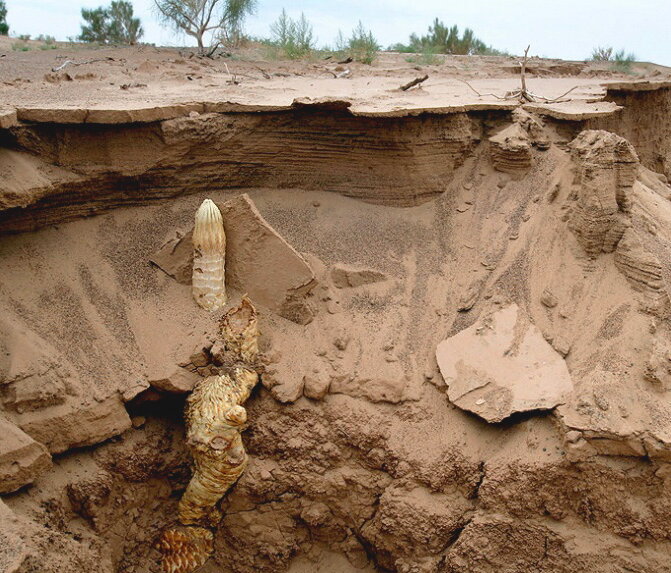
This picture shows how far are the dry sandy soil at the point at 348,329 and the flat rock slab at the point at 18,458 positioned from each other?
0.04 feet

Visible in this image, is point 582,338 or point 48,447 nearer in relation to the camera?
point 48,447

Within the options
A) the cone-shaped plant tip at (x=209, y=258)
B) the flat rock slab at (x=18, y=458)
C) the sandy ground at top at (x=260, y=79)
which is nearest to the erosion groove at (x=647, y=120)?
the sandy ground at top at (x=260, y=79)

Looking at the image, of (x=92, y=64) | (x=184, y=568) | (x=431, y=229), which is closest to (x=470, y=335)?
(x=431, y=229)

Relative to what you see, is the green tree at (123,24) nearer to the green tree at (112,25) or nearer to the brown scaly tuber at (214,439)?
the green tree at (112,25)

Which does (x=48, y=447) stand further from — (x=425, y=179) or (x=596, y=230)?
(x=596, y=230)

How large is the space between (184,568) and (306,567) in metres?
0.80

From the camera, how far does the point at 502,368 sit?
436cm

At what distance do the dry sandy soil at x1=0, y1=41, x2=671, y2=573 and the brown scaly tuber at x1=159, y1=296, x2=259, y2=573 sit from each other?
0.12 metres

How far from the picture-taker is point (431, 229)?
5.27 metres

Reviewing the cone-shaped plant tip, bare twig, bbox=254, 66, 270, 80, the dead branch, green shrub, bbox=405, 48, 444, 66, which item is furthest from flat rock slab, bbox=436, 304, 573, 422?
green shrub, bbox=405, 48, 444, 66

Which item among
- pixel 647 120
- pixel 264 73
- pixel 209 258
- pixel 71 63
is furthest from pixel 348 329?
pixel 647 120

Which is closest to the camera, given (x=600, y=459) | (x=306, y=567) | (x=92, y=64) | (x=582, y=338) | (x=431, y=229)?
(x=600, y=459)

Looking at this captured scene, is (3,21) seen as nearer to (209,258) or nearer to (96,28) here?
(96,28)

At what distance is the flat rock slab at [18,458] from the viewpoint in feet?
11.9
